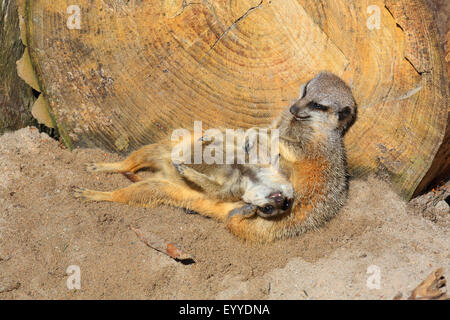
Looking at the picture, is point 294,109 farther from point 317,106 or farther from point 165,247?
point 165,247

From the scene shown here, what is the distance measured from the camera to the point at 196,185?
2.77 meters

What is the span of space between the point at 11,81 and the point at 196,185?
1.40 meters

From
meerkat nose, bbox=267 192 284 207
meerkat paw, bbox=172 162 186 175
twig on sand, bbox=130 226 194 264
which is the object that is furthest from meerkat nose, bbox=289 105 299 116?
twig on sand, bbox=130 226 194 264

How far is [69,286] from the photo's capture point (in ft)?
7.34

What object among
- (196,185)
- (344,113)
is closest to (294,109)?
(344,113)

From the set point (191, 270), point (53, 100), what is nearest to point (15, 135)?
point (53, 100)

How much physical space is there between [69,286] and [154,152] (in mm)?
971

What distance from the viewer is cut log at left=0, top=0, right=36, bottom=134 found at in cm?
283

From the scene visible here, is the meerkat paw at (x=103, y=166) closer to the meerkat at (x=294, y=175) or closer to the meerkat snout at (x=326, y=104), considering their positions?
the meerkat at (x=294, y=175)

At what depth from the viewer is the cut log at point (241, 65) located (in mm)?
2445

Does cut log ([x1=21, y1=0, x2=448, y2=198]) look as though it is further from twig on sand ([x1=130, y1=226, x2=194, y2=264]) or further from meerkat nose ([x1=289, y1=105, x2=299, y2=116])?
twig on sand ([x1=130, y1=226, x2=194, y2=264])

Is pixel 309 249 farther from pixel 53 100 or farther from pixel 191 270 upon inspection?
pixel 53 100

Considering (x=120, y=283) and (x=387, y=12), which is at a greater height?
(x=387, y=12)
